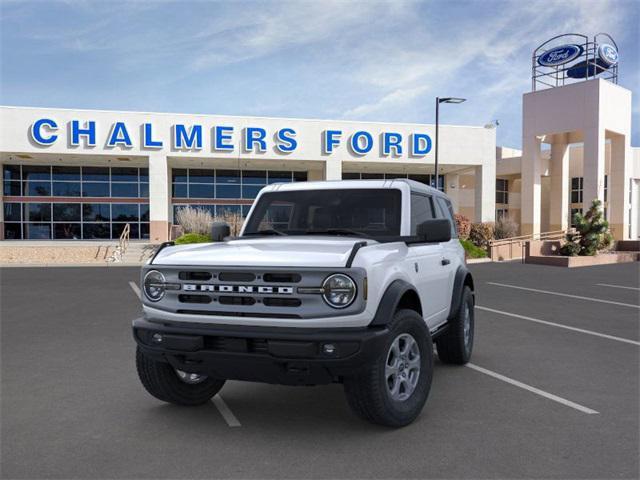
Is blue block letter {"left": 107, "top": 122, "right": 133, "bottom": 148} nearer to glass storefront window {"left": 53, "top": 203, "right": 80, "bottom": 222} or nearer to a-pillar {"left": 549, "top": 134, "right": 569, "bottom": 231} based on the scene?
glass storefront window {"left": 53, "top": 203, "right": 80, "bottom": 222}

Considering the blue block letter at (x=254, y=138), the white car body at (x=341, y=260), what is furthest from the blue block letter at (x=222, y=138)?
the white car body at (x=341, y=260)

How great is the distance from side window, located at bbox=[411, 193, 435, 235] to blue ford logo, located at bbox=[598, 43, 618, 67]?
33152 millimetres

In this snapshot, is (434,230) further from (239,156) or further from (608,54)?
(608,54)

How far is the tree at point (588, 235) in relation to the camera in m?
24.2

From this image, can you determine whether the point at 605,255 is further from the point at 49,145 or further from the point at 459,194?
the point at 49,145

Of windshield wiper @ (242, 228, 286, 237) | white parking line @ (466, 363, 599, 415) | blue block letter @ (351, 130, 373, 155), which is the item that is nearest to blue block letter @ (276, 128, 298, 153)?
blue block letter @ (351, 130, 373, 155)

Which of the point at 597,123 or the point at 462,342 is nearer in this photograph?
the point at 462,342

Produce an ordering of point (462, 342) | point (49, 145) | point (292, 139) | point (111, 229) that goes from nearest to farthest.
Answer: point (462, 342), point (49, 145), point (292, 139), point (111, 229)

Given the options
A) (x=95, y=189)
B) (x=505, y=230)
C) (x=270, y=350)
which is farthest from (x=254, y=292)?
(x=95, y=189)

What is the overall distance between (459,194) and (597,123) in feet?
41.8

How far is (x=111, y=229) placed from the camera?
35.9m

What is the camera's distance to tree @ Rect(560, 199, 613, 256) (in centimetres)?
2417

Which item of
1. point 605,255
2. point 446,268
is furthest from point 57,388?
point 605,255

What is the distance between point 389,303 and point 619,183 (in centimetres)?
3592
